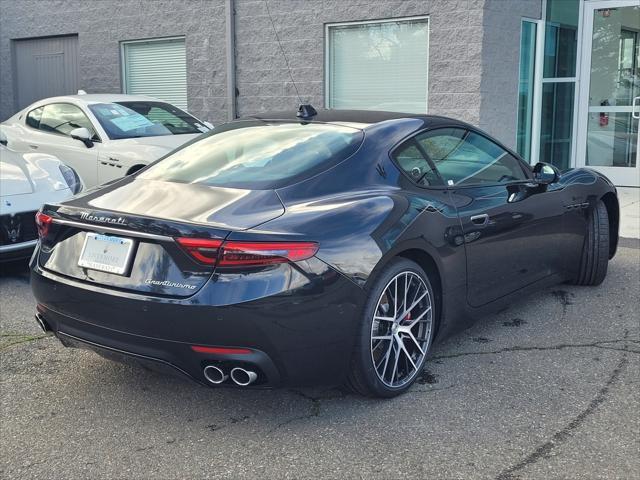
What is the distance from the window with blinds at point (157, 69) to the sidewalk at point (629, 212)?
7.33 m

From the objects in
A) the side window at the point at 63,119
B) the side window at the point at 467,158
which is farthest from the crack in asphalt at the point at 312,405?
the side window at the point at 63,119

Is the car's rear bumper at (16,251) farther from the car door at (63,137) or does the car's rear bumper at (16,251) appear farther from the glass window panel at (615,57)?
the glass window panel at (615,57)

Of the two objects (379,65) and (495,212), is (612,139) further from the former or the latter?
(495,212)

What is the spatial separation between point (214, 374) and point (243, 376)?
123mm

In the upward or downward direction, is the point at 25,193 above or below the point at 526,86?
below

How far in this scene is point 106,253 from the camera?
337cm

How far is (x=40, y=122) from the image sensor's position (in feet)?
30.8

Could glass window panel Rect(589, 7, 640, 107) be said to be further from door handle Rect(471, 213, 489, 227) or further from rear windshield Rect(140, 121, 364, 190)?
rear windshield Rect(140, 121, 364, 190)

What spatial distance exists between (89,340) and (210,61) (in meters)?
9.84

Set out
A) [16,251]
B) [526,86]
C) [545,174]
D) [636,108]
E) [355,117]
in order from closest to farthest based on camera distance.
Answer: [355,117] → [545,174] → [16,251] → [636,108] → [526,86]

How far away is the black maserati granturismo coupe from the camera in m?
3.15

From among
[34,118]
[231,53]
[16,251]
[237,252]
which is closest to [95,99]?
[34,118]

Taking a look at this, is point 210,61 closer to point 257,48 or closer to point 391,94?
point 257,48

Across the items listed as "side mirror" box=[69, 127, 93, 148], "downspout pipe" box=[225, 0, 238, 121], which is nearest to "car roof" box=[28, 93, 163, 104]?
"side mirror" box=[69, 127, 93, 148]
